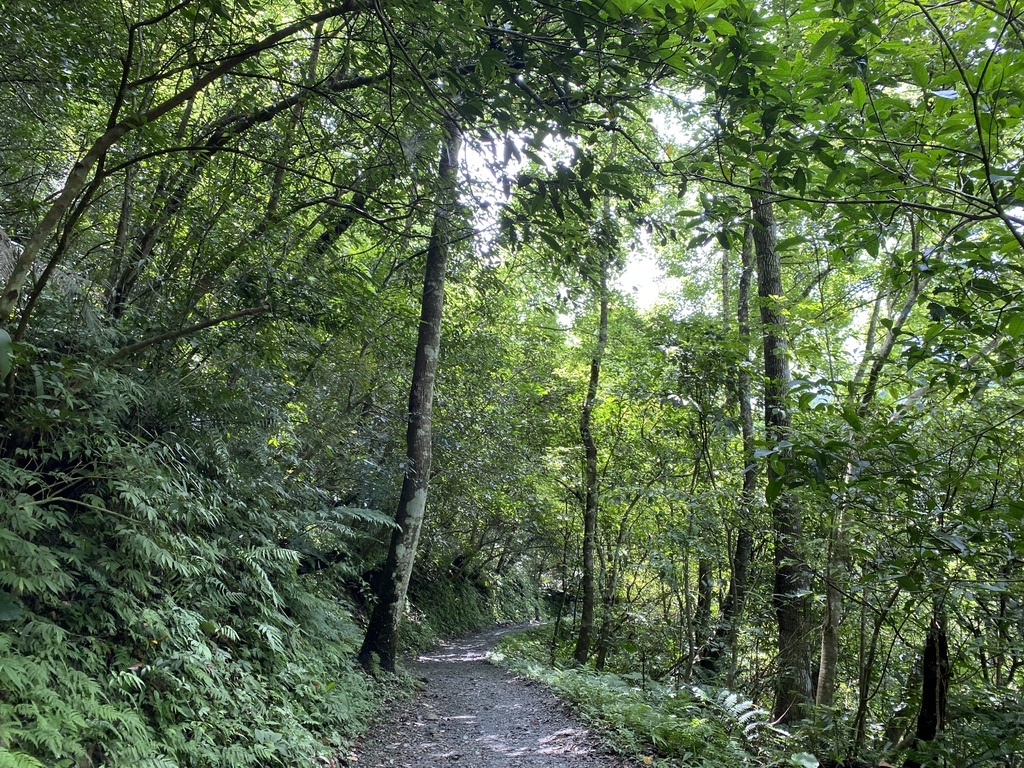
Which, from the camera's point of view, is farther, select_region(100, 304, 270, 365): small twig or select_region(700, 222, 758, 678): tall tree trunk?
select_region(700, 222, 758, 678): tall tree trunk

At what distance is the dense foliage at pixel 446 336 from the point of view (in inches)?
108

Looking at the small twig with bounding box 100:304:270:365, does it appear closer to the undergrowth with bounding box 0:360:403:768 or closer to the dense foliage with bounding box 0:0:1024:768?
the dense foliage with bounding box 0:0:1024:768

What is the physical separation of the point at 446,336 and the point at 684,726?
717cm

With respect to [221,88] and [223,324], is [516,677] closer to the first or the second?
[223,324]

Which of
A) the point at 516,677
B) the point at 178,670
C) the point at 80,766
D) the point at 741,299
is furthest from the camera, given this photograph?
the point at 741,299

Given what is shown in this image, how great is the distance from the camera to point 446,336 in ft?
34.3

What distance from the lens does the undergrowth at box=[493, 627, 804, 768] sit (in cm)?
508

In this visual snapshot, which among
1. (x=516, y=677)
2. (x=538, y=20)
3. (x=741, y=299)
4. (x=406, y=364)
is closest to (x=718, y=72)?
(x=538, y=20)

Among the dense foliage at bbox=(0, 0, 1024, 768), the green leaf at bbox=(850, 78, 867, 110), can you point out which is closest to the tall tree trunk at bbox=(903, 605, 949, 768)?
the dense foliage at bbox=(0, 0, 1024, 768)

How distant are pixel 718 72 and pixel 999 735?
524 cm

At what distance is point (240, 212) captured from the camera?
5902 millimetres

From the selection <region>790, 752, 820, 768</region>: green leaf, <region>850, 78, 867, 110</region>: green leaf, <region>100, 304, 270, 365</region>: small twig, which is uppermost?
<region>850, 78, 867, 110</region>: green leaf

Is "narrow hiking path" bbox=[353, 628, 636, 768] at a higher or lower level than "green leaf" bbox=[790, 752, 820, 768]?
lower

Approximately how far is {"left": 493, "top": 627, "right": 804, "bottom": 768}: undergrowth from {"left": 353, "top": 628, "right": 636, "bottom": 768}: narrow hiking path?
30 centimetres
